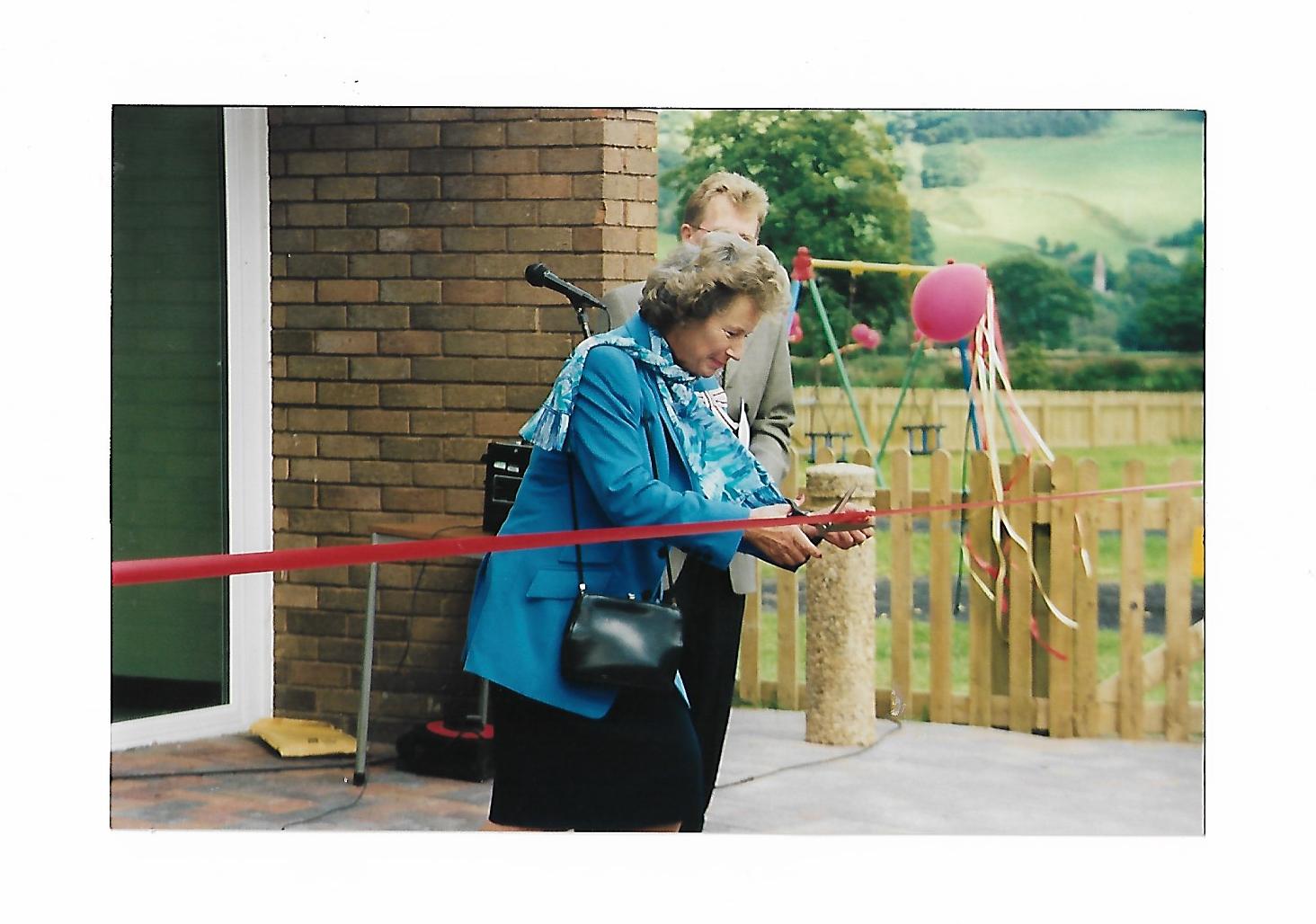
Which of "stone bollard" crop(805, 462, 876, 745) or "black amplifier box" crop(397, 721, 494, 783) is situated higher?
"stone bollard" crop(805, 462, 876, 745)

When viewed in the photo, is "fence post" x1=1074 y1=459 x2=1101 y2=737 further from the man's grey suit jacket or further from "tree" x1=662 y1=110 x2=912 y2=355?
the man's grey suit jacket

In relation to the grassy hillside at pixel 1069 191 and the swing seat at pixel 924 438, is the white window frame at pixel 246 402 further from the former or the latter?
the swing seat at pixel 924 438

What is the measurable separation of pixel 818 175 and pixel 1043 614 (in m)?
1.81

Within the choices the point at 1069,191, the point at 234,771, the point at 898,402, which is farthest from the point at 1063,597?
the point at 234,771

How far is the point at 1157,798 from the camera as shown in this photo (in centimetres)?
540

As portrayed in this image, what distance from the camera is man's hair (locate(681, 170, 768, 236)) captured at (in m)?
4.85

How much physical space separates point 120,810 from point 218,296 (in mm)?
1659

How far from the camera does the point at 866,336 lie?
664cm

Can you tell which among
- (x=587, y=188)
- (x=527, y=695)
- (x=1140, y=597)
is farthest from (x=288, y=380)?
(x=1140, y=597)

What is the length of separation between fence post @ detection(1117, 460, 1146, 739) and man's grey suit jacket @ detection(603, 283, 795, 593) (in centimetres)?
165

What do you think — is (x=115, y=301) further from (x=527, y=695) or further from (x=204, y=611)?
(x=527, y=695)

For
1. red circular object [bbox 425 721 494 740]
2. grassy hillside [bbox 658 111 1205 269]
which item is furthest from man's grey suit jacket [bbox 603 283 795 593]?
red circular object [bbox 425 721 494 740]

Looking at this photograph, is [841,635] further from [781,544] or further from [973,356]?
[781,544]

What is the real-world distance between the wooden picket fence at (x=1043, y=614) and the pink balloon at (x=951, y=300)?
0.51m
